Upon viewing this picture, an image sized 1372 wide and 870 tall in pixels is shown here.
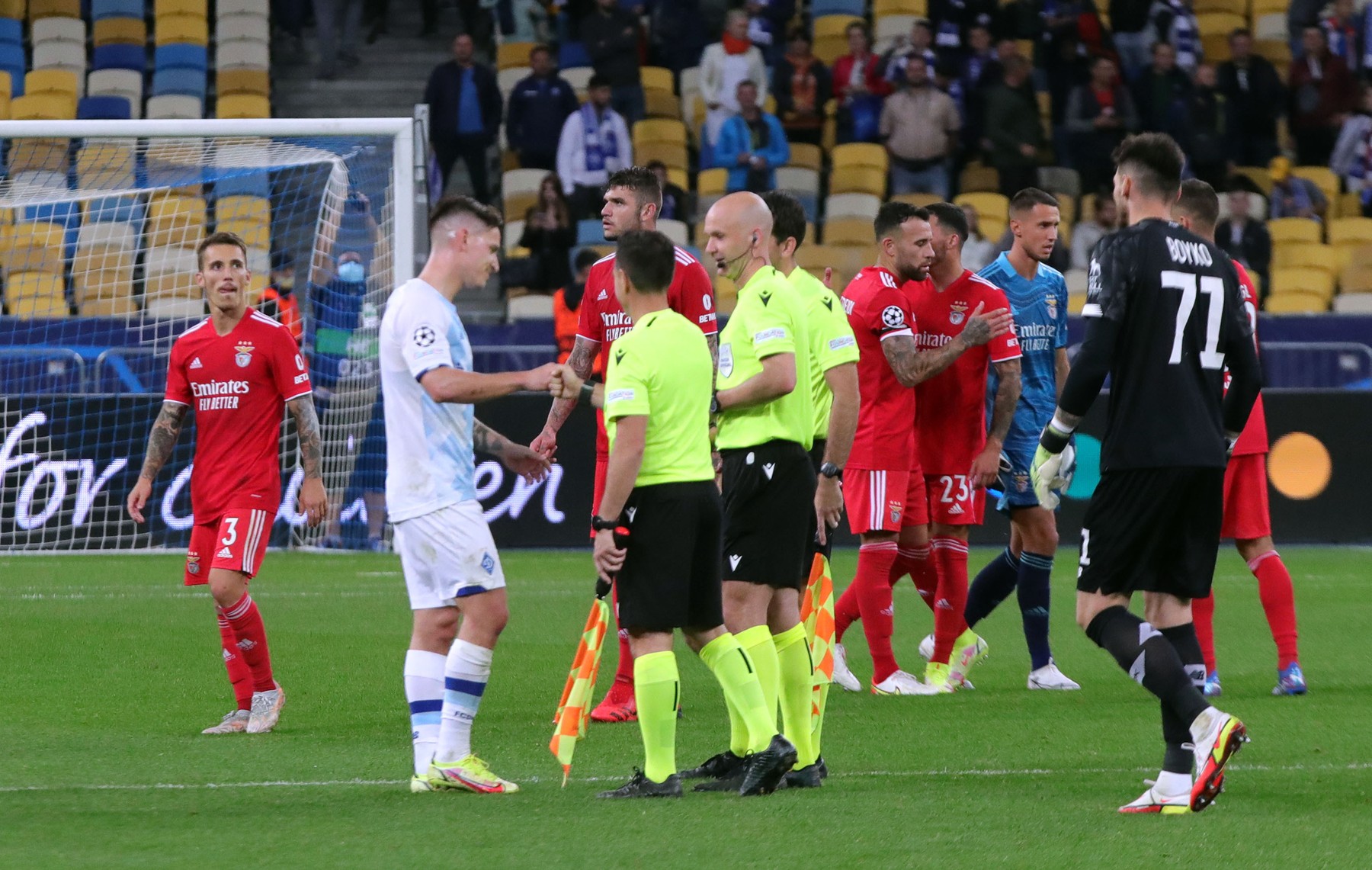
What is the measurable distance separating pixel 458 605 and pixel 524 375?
2.86ft

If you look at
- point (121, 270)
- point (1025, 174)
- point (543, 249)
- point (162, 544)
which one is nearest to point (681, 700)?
point (162, 544)

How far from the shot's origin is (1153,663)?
18.4 ft

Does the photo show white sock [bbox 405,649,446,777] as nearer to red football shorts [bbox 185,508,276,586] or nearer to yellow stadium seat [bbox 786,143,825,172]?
red football shorts [bbox 185,508,276,586]

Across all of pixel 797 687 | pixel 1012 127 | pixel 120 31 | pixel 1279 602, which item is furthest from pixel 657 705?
pixel 120 31

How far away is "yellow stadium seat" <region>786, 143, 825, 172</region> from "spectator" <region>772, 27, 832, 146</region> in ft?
0.47

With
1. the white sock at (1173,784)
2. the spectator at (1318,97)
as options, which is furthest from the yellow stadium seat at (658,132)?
the white sock at (1173,784)

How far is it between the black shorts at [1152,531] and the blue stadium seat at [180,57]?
16594 mm

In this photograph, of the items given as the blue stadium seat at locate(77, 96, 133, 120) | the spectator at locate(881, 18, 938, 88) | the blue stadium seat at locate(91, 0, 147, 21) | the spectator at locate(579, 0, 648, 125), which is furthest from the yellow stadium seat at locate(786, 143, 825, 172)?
the blue stadium seat at locate(91, 0, 147, 21)

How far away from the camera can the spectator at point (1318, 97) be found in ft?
65.8

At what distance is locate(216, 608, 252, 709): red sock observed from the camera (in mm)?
7594

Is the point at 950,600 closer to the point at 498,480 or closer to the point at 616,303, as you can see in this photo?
the point at 616,303

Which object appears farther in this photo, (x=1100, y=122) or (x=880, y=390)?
(x=1100, y=122)

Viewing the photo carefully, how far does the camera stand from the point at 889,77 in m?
19.8

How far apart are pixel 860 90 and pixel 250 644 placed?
13.6m
